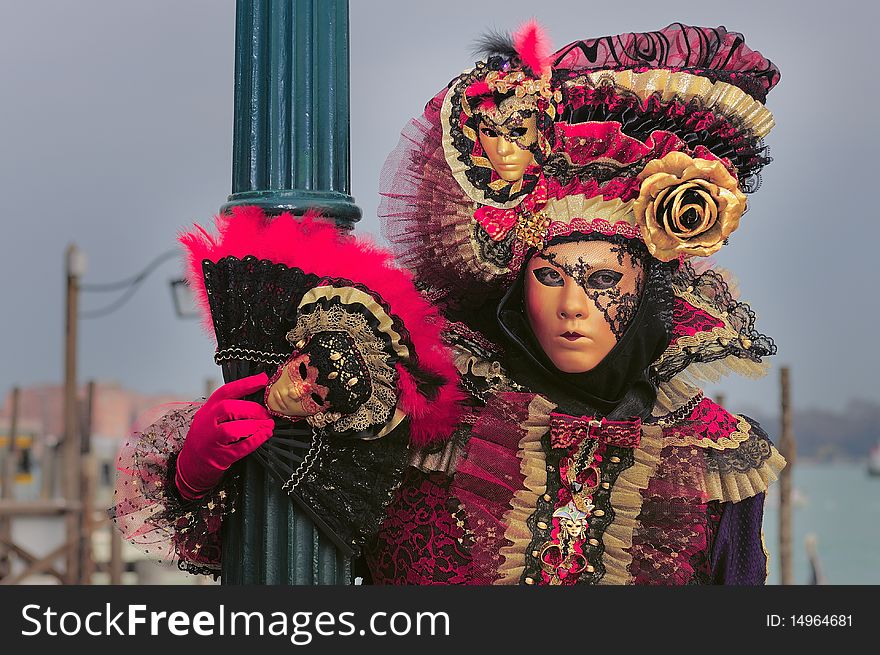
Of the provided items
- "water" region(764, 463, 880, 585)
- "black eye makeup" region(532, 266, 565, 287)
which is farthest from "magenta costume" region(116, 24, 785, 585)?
"water" region(764, 463, 880, 585)

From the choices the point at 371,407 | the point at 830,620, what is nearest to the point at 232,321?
the point at 371,407

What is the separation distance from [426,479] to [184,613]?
472mm

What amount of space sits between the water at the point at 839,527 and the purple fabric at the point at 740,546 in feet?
67.5

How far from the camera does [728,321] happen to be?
88.1 inches

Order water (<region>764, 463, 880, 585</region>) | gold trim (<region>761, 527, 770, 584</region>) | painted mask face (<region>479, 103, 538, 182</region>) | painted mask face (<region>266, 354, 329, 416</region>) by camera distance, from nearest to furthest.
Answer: painted mask face (<region>266, 354, 329, 416</region>), painted mask face (<region>479, 103, 538, 182</region>), gold trim (<region>761, 527, 770, 584</region>), water (<region>764, 463, 880, 585</region>)

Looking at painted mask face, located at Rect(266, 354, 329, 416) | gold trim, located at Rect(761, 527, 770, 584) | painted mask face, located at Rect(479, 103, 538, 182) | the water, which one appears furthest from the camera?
the water

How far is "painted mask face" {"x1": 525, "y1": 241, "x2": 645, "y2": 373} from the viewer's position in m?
2.10

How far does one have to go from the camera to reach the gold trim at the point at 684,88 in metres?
2.07

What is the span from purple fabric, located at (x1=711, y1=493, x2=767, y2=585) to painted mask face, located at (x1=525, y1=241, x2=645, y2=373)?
1.36 feet

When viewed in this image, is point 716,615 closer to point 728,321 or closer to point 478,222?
point 728,321

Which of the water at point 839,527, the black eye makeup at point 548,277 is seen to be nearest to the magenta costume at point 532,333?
the black eye makeup at point 548,277

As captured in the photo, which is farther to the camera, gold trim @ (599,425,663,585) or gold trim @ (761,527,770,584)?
gold trim @ (761,527,770,584)

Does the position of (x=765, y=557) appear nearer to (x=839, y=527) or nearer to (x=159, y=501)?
(x=159, y=501)

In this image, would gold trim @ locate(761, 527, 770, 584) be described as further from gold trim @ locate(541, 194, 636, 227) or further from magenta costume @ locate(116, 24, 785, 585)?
gold trim @ locate(541, 194, 636, 227)
